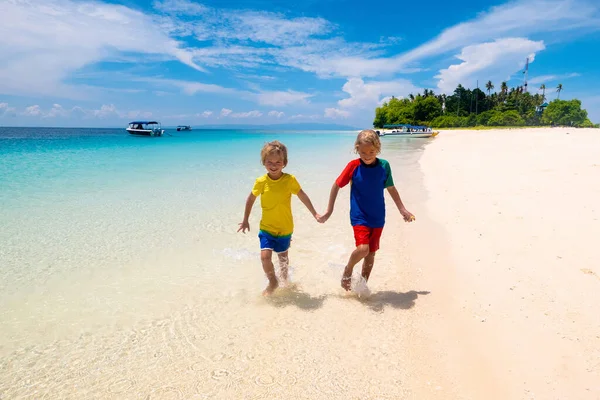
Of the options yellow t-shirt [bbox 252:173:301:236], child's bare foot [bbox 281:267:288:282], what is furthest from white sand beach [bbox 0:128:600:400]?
yellow t-shirt [bbox 252:173:301:236]

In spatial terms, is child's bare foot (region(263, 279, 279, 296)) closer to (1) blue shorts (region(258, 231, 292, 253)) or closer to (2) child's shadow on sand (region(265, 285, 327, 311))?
(2) child's shadow on sand (region(265, 285, 327, 311))

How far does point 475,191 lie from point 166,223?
727 centimetres

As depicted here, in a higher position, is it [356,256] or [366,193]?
[366,193]

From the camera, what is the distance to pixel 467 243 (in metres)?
5.00

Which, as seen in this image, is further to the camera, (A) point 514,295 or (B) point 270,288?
(B) point 270,288

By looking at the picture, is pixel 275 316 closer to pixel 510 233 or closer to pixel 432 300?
pixel 432 300

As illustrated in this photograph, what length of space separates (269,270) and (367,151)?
1.69 metres

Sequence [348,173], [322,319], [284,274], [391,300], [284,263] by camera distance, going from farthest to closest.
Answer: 1. [284,274]
2. [284,263]
3. [391,300]
4. [348,173]
5. [322,319]

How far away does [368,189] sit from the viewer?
3496 millimetres

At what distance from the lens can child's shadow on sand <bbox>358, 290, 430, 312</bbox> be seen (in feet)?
11.6

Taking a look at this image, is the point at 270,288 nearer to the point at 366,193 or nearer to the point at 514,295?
the point at 366,193

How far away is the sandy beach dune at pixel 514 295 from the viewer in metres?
2.41

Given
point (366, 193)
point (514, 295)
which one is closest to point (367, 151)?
point (366, 193)

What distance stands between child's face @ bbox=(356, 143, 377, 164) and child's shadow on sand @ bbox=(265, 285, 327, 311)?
163 centimetres
